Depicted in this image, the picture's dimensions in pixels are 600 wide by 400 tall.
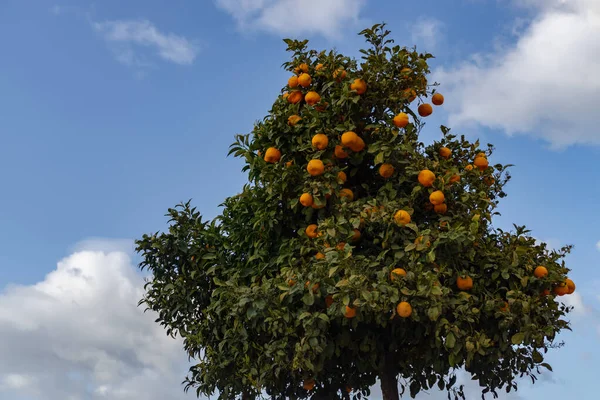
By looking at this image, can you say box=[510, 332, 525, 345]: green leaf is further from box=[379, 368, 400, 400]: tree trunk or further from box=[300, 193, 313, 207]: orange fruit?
box=[300, 193, 313, 207]: orange fruit

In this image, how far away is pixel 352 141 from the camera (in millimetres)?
7945

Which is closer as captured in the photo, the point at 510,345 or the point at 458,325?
the point at 458,325

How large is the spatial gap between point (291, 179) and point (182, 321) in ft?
9.38

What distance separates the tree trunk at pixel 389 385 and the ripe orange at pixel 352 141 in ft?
9.61

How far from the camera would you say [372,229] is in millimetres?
7770

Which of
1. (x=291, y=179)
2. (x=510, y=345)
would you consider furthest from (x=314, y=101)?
(x=510, y=345)

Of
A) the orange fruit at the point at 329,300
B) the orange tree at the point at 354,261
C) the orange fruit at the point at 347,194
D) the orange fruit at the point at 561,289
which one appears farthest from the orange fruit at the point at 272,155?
the orange fruit at the point at 561,289

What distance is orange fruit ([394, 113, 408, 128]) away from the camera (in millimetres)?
8133

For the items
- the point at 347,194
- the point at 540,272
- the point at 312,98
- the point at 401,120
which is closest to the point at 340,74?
the point at 312,98

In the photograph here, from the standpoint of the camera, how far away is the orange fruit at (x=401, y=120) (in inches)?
320

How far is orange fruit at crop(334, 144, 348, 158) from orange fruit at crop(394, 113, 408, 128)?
748 millimetres

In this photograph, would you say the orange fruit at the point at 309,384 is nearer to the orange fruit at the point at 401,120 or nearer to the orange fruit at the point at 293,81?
the orange fruit at the point at 401,120

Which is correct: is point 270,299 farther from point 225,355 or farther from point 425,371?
point 425,371

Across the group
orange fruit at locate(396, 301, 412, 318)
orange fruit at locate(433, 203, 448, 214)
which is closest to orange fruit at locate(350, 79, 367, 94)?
orange fruit at locate(433, 203, 448, 214)
